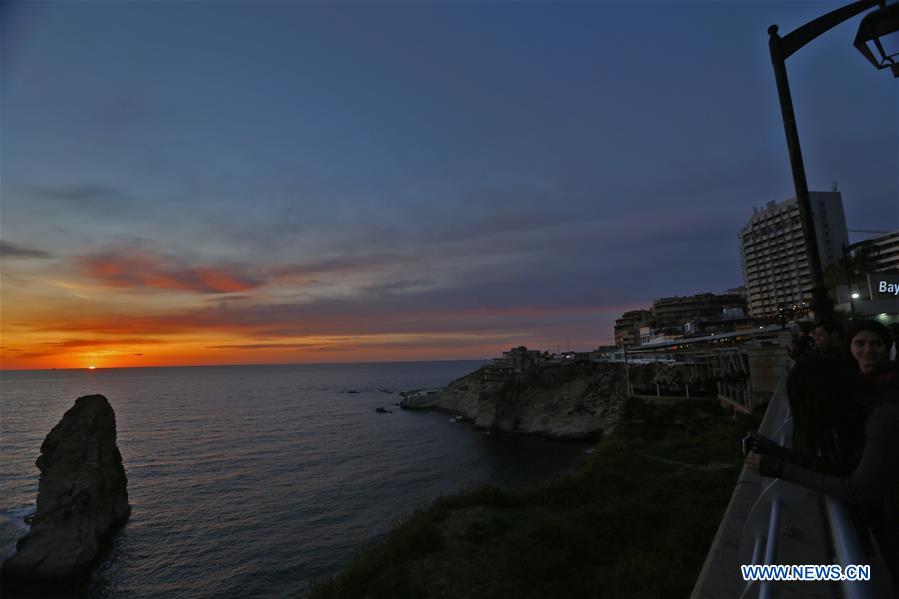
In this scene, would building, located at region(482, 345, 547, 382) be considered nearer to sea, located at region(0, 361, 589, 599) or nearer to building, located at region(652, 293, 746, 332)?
sea, located at region(0, 361, 589, 599)

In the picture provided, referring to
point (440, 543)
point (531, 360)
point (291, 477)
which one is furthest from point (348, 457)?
point (531, 360)

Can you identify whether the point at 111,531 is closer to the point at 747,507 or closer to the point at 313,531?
the point at 313,531

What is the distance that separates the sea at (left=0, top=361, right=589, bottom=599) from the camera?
23062 millimetres

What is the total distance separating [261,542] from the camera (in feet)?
86.3

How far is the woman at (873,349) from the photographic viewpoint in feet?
11.1

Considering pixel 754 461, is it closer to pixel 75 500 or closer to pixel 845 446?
pixel 845 446

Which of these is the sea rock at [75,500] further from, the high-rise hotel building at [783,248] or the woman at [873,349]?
the high-rise hotel building at [783,248]

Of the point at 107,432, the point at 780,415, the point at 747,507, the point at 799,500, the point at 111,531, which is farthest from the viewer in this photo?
the point at 107,432

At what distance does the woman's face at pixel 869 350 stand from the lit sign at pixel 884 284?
25569mm

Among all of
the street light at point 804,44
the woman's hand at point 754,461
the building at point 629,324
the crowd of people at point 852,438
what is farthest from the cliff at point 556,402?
the building at point 629,324

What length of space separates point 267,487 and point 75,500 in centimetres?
1453

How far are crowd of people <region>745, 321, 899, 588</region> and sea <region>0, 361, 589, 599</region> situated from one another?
22749 mm

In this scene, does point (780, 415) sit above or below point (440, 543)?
above

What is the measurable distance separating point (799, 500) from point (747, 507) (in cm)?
77
